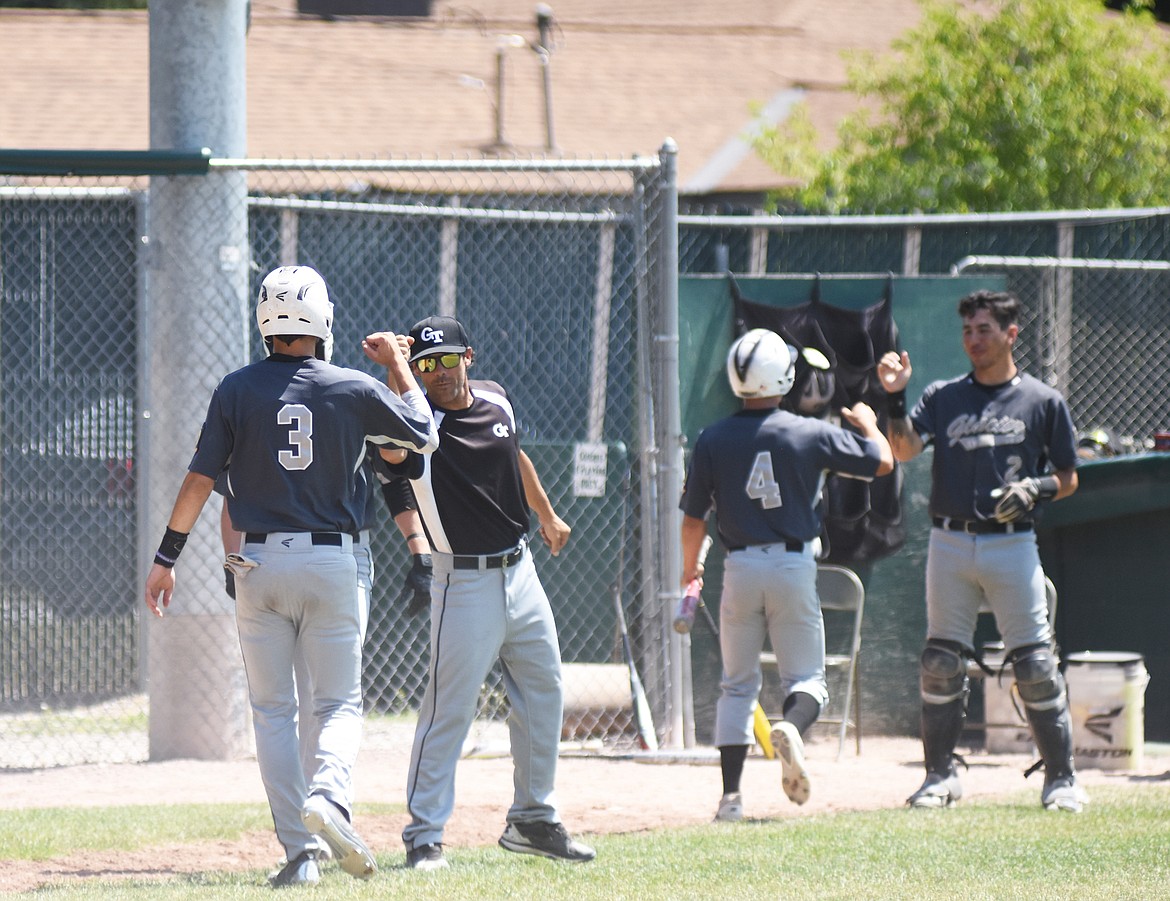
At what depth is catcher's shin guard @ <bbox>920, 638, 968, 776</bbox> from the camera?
708cm

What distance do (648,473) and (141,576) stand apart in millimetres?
2754

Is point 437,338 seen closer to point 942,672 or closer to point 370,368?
point 942,672

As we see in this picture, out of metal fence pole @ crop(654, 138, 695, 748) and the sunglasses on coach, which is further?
metal fence pole @ crop(654, 138, 695, 748)

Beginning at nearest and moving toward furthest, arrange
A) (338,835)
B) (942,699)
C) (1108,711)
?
(338,835) < (942,699) < (1108,711)

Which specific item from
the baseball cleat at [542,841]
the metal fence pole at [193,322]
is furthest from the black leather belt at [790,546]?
the metal fence pole at [193,322]

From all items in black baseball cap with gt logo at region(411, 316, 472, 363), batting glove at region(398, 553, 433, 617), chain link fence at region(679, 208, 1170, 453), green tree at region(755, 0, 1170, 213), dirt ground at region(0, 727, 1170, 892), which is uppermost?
green tree at region(755, 0, 1170, 213)

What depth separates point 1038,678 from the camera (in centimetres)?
688

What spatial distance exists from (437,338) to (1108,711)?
4.18m

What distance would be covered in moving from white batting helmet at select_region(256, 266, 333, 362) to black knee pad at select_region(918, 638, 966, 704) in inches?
125

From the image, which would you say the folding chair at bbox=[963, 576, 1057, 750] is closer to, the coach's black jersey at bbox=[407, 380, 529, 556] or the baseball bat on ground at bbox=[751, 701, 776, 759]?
the baseball bat on ground at bbox=[751, 701, 776, 759]

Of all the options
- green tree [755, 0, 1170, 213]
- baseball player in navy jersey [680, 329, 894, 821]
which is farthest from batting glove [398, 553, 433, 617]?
green tree [755, 0, 1170, 213]

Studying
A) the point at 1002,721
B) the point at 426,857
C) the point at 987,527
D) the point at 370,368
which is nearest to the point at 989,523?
the point at 987,527

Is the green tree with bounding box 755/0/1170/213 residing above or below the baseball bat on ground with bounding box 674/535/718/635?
above

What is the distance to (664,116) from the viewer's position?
1811cm
